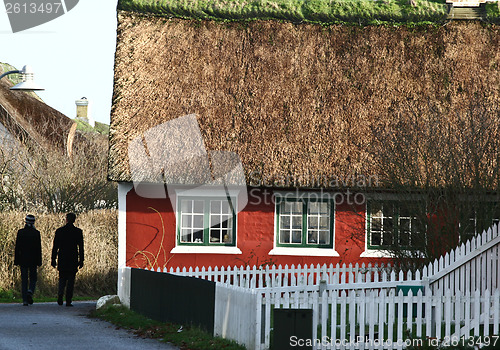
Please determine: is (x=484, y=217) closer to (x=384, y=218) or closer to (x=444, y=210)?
(x=444, y=210)

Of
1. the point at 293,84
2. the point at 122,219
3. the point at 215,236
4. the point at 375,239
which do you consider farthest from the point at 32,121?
the point at 375,239

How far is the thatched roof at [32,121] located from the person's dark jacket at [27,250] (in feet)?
29.5

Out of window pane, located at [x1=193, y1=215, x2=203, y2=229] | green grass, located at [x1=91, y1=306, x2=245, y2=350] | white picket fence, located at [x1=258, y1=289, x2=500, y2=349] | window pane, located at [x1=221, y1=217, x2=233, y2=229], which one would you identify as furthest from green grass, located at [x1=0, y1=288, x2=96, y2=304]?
white picket fence, located at [x1=258, y1=289, x2=500, y2=349]

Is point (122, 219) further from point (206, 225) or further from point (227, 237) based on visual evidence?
point (227, 237)

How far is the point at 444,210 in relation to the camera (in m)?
13.3

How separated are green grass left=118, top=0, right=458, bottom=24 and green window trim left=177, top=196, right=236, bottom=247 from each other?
15.9 ft

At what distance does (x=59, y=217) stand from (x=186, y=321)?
297 inches

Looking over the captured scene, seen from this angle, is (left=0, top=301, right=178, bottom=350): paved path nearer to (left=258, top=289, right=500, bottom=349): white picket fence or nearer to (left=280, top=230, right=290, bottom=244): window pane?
(left=258, top=289, right=500, bottom=349): white picket fence

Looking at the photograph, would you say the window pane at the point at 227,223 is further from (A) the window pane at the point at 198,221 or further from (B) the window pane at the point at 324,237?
(B) the window pane at the point at 324,237

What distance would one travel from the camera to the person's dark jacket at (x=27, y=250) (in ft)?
50.5

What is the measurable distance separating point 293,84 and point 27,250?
267 inches

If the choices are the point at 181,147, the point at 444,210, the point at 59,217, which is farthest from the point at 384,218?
the point at 59,217

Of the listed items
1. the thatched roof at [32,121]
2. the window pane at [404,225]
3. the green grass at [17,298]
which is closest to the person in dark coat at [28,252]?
the green grass at [17,298]

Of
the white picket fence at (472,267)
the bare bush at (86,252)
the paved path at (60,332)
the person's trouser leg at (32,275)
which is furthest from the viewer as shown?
the bare bush at (86,252)
